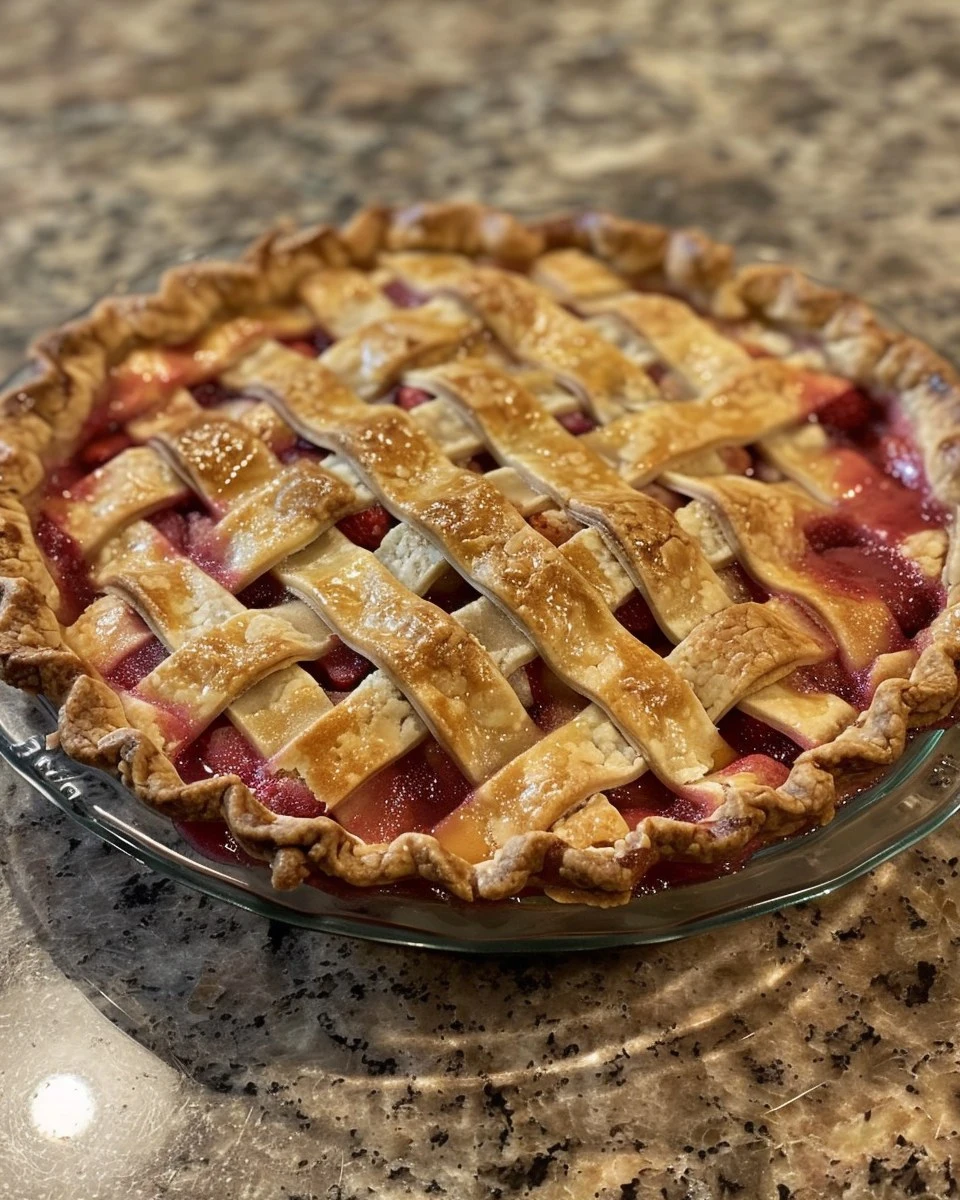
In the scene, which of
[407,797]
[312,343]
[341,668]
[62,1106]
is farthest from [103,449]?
[62,1106]

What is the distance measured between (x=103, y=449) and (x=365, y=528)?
347 millimetres

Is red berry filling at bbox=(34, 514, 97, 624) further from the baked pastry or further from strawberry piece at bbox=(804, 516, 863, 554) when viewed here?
strawberry piece at bbox=(804, 516, 863, 554)

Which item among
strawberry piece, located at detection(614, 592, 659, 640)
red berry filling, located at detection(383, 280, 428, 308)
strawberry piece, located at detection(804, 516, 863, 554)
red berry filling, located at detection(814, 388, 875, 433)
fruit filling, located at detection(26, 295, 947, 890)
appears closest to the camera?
fruit filling, located at detection(26, 295, 947, 890)

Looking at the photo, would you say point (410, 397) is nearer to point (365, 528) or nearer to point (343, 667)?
point (365, 528)

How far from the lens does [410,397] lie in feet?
4.29

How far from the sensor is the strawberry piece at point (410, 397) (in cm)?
130

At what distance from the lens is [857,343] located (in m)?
1.42

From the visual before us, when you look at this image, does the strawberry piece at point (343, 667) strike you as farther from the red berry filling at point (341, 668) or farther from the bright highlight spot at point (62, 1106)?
the bright highlight spot at point (62, 1106)

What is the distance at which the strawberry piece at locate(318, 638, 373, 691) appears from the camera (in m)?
1.06

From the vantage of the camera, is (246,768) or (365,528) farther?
(365,528)

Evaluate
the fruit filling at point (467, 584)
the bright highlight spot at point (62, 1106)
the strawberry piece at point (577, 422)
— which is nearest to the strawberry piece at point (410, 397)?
the fruit filling at point (467, 584)

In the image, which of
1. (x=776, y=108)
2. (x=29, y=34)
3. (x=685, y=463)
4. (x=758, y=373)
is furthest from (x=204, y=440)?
(x=29, y=34)

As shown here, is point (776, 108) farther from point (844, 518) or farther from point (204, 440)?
point (204, 440)

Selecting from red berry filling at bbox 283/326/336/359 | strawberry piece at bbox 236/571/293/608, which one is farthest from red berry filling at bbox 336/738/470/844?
red berry filling at bbox 283/326/336/359
